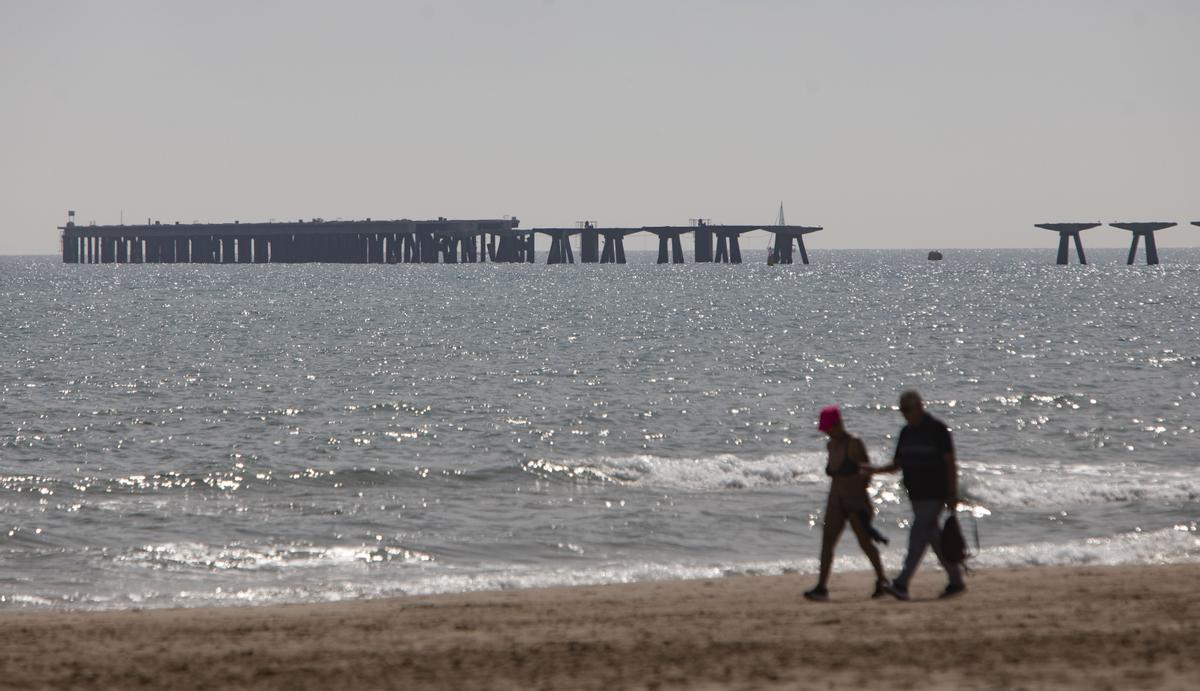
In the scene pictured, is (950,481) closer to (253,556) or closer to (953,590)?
(953,590)

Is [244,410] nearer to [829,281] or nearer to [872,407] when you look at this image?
[872,407]

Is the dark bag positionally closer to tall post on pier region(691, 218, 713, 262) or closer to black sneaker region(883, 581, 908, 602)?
black sneaker region(883, 581, 908, 602)

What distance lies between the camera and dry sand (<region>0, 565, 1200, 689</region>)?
803cm

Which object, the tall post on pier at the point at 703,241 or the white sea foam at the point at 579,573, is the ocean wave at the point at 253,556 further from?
the tall post on pier at the point at 703,241

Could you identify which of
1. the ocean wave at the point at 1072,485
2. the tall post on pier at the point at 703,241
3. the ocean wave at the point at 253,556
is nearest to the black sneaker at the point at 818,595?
the ocean wave at the point at 253,556

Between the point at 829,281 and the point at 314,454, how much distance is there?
384 ft

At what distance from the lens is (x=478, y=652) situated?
29.9 ft

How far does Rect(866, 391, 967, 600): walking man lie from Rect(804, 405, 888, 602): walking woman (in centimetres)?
16

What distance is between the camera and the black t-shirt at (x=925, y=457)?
33.0ft

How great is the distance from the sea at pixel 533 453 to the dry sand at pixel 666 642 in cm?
170

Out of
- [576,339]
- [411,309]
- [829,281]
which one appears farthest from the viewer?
[829,281]

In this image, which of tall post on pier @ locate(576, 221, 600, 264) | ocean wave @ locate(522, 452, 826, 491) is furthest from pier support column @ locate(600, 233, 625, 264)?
ocean wave @ locate(522, 452, 826, 491)

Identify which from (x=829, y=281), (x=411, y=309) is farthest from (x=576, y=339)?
(x=829, y=281)

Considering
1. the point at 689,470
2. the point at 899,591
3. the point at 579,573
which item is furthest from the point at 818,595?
the point at 689,470
